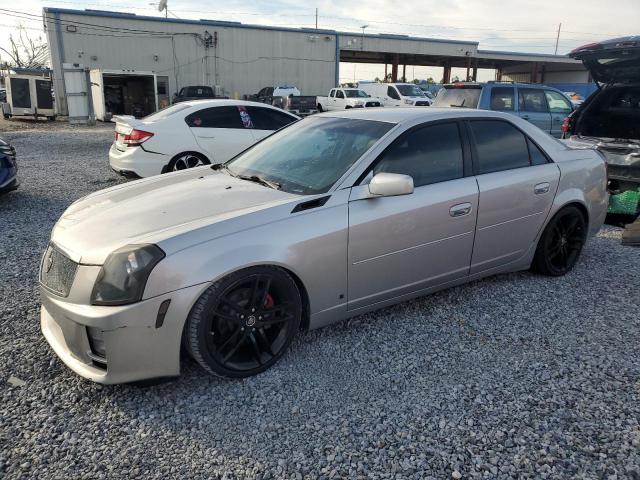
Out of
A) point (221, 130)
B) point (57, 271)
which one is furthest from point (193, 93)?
point (57, 271)

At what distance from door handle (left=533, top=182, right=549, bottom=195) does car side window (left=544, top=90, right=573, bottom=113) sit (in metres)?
8.31

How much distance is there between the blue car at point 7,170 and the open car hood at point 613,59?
763 cm

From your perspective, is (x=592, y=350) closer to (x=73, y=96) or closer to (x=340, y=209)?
(x=340, y=209)

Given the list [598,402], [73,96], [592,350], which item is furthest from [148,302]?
[73,96]

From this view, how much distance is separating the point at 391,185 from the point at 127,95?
2818cm

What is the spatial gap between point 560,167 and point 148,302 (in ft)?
11.7

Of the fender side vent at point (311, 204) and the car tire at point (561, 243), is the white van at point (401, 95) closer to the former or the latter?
the car tire at point (561, 243)

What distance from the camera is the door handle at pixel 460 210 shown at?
363cm

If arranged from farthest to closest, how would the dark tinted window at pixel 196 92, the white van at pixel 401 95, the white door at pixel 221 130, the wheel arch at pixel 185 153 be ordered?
the dark tinted window at pixel 196 92
the white van at pixel 401 95
the white door at pixel 221 130
the wheel arch at pixel 185 153

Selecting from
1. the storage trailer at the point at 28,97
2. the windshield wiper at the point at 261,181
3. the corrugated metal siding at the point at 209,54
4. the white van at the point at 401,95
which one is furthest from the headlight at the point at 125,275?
the corrugated metal siding at the point at 209,54

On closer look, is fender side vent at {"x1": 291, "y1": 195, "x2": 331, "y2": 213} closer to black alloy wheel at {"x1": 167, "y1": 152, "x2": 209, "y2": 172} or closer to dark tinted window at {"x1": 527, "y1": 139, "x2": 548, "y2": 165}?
dark tinted window at {"x1": 527, "y1": 139, "x2": 548, "y2": 165}

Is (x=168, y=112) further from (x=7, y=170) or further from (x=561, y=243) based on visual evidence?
(x=561, y=243)

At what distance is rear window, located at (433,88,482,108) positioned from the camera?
10633mm

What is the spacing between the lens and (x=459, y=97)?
35.9 ft
